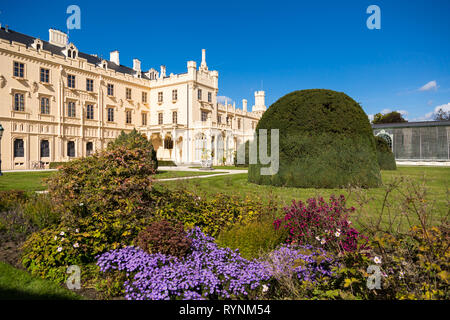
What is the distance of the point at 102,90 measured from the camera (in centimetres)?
3291

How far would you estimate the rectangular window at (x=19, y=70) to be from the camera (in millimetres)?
25575

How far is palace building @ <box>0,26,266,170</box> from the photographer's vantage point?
2569 cm

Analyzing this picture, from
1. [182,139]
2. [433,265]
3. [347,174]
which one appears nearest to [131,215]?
[433,265]

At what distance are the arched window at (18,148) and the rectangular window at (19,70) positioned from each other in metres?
6.16

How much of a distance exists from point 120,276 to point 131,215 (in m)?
1.56

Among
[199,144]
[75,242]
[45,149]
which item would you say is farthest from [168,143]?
[75,242]

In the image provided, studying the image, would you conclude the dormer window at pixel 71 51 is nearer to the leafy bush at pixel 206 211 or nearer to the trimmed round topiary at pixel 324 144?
the trimmed round topiary at pixel 324 144

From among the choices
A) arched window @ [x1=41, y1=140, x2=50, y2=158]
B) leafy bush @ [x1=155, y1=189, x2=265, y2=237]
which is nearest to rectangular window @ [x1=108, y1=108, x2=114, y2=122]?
arched window @ [x1=41, y1=140, x2=50, y2=158]

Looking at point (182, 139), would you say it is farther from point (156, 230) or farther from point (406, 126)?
point (156, 230)

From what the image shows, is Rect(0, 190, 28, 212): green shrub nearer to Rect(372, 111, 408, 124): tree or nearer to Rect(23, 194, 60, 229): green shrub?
Rect(23, 194, 60, 229): green shrub

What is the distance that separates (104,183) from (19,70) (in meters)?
28.0

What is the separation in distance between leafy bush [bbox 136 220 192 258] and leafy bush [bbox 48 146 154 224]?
1.26 meters

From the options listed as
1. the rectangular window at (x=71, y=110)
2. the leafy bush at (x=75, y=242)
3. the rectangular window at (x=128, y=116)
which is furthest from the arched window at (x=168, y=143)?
the leafy bush at (x=75, y=242)
